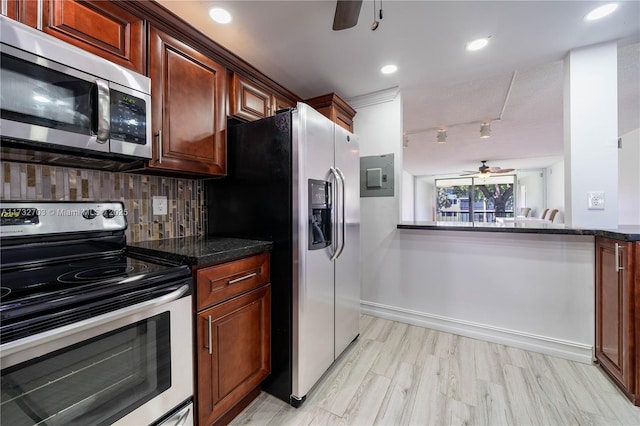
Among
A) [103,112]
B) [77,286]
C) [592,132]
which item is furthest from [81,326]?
[592,132]

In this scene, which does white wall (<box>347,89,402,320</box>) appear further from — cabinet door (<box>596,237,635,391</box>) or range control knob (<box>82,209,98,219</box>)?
range control knob (<box>82,209,98,219</box>)

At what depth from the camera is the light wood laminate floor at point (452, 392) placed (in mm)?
1447

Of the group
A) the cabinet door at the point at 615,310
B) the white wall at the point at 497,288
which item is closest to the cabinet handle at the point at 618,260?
the cabinet door at the point at 615,310

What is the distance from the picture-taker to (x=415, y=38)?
1847 mm

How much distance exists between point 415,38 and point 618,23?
1.29 m

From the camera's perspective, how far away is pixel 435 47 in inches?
76.9

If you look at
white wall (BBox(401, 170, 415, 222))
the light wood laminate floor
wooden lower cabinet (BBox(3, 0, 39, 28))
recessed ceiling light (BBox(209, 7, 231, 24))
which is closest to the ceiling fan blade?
recessed ceiling light (BBox(209, 7, 231, 24))

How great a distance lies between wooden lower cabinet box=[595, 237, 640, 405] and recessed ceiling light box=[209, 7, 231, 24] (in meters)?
2.86

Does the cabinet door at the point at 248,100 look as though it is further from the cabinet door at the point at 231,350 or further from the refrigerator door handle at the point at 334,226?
the cabinet door at the point at 231,350

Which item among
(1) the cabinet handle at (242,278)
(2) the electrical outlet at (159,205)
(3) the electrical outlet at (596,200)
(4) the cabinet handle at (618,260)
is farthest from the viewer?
(3) the electrical outlet at (596,200)

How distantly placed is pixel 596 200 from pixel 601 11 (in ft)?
4.15

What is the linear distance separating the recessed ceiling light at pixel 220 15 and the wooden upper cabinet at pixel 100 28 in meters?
0.45

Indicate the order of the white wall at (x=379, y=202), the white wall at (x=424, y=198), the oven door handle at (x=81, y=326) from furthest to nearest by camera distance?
1. the white wall at (x=424, y=198)
2. the white wall at (x=379, y=202)
3. the oven door handle at (x=81, y=326)

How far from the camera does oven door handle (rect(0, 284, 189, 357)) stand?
0.68 metres
